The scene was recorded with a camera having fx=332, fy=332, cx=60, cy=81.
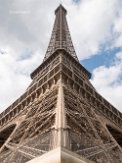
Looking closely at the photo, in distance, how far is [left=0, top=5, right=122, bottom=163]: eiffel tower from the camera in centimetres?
1107

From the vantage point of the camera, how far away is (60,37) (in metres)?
42.5

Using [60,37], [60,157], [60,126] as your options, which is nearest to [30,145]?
[60,126]

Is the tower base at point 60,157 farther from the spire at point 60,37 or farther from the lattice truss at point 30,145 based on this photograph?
the spire at point 60,37

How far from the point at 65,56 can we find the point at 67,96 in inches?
535

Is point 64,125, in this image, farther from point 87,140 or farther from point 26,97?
point 26,97

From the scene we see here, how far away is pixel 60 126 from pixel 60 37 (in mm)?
31084

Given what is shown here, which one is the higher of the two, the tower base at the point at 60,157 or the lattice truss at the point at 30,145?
the lattice truss at the point at 30,145

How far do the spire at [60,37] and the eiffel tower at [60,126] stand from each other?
178 inches

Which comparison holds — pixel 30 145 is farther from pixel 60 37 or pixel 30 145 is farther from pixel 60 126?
pixel 60 37

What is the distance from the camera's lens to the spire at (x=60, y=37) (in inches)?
1561

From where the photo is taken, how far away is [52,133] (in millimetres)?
12211

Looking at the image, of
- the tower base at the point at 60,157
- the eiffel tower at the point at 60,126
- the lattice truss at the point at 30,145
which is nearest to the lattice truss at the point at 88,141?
the eiffel tower at the point at 60,126

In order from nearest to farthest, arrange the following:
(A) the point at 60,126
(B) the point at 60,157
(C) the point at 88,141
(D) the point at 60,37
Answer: (B) the point at 60,157
(A) the point at 60,126
(C) the point at 88,141
(D) the point at 60,37

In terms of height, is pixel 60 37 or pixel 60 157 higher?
pixel 60 37
